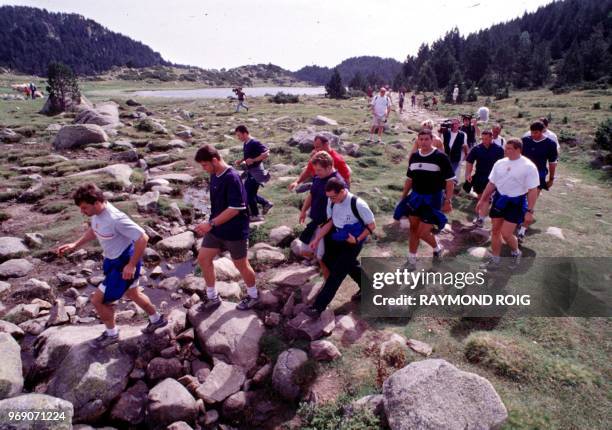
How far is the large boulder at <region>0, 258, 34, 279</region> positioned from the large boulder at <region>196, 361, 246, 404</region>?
5111 millimetres

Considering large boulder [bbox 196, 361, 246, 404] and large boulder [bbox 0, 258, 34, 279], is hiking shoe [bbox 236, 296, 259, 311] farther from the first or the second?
large boulder [bbox 0, 258, 34, 279]

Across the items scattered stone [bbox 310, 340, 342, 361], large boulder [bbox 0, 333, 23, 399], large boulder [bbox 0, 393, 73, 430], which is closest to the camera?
large boulder [bbox 0, 393, 73, 430]

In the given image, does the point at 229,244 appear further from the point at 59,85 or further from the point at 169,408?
the point at 59,85

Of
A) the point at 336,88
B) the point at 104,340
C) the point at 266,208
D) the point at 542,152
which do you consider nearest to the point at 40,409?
the point at 104,340

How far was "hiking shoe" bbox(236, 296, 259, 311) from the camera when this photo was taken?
5.62 m

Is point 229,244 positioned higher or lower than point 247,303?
higher

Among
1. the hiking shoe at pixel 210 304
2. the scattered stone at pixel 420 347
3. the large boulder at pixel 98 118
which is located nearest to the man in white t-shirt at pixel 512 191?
the scattered stone at pixel 420 347

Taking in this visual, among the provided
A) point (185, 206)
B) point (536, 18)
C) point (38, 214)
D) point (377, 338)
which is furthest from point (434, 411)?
point (536, 18)

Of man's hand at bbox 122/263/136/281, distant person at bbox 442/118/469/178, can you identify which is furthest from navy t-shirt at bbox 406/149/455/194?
man's hand at bbox 122/263/136/281

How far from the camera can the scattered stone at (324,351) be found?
4.67 meters

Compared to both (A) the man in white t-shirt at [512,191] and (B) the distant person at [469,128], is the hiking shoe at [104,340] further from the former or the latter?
(B) the distant person at [469,128]

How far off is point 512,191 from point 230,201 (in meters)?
4.56

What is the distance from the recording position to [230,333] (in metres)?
5.08

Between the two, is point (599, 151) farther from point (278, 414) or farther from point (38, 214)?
point (38, 214)
